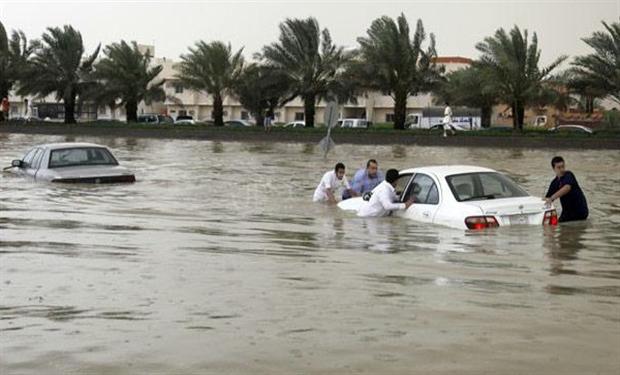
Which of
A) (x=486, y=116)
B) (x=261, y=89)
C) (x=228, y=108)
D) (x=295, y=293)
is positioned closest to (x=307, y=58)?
(x=261, y=89)

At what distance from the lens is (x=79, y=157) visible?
20.1 metres

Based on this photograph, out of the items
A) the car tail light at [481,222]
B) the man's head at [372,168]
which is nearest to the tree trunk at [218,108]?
the man's head at [372,168]

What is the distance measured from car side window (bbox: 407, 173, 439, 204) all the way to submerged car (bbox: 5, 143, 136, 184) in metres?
8.62

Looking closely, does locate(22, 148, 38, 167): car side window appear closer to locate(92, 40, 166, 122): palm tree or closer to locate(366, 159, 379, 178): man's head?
locate(366, 159, 379, 178): man's head

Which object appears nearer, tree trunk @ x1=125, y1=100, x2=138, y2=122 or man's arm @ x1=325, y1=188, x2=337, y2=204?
man's arm @ x1=325, y1=188, x2=337, y2=204

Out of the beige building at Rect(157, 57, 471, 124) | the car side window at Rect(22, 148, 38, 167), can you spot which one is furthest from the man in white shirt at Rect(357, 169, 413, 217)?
the beige building at Rect(157, 57, 471, 124)

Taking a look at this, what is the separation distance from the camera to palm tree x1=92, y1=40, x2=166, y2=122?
2253 inches

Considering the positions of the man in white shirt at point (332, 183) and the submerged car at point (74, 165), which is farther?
the submerged car at point (74, 165)

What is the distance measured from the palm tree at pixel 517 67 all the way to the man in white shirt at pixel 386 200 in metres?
33.9

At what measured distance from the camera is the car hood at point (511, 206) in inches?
455

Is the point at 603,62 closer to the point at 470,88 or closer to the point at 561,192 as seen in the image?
the point at 470,88

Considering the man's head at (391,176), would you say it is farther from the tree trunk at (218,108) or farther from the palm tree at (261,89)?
the tree trunk at (218,108)

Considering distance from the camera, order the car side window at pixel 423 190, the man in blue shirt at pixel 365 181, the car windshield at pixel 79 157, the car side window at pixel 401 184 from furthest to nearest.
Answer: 1. the car windshield at pixel 79 157
2. the man in blue shirt at pixel 365 181
3. the car side window at pixel 401 184
4. the car side window at pixel 423 190

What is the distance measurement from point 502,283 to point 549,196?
4.59 m
